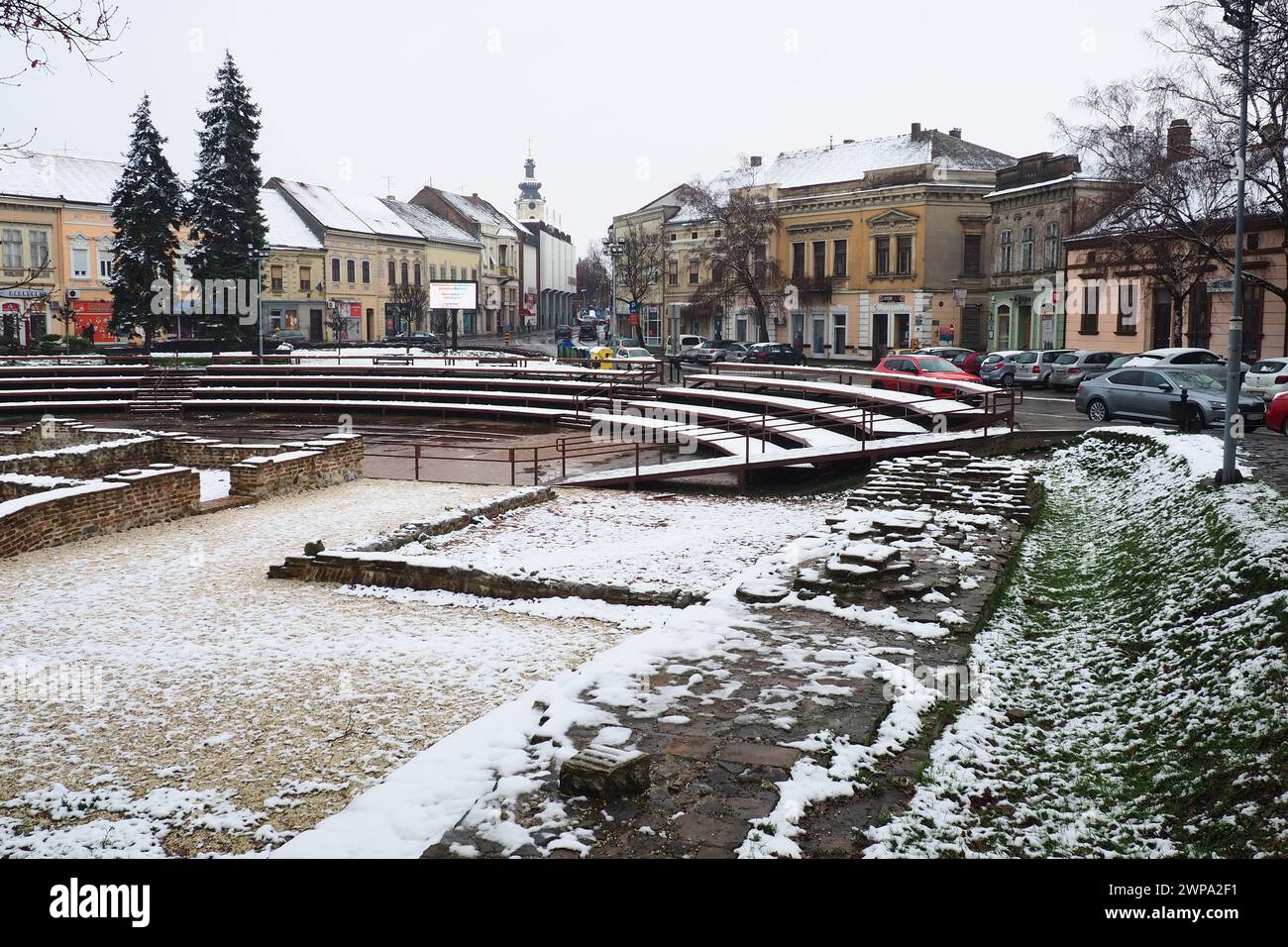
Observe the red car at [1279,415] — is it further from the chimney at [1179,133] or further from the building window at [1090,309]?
the building window at [1090,309]

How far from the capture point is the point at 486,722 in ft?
23.3

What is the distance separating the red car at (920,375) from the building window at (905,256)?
24114 mm

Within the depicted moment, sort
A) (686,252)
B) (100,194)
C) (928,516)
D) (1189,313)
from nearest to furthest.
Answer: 1. (928,516)
2. (1189,313)
3. (100,194)
4. (686,252)

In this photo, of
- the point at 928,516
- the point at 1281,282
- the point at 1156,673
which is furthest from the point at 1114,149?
the point at 1156,673

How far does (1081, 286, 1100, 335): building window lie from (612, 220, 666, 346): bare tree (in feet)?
92.5

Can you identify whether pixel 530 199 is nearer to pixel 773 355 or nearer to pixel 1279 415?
pixel 773 355

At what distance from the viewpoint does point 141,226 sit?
52.4m

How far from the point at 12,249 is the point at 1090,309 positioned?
55.4m

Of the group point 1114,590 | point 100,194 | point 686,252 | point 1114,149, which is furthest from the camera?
point 686,252

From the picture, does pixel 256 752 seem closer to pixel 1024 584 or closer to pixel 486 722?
pixel 486 722

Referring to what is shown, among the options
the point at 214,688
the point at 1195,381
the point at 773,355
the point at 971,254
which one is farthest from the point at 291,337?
the point at 214,688

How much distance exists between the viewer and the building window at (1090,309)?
44594 millimetres

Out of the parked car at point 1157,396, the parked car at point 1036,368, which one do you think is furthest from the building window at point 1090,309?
the parked car at point 1157,396
